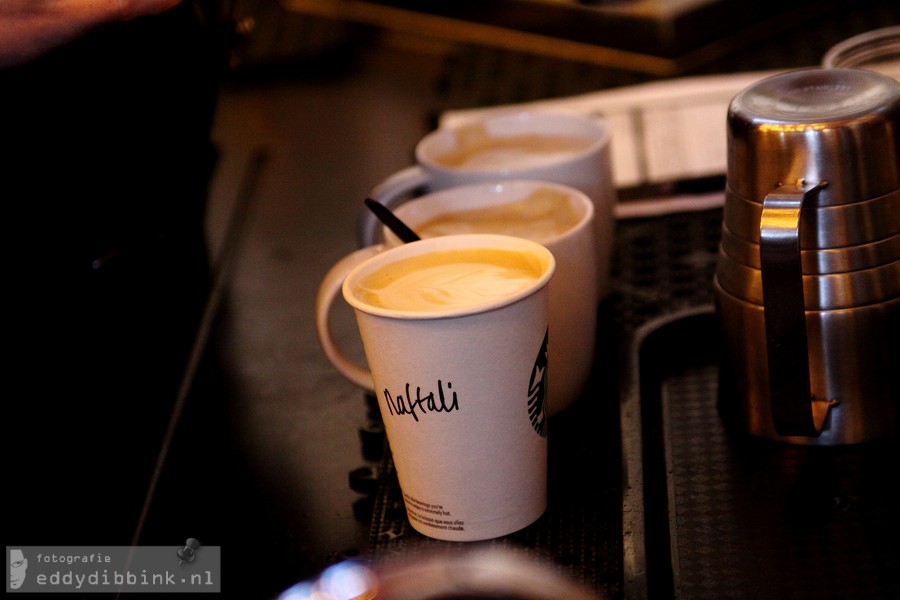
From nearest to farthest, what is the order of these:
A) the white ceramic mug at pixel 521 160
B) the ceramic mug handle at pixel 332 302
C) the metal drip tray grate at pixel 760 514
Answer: the metal drip tray grate at pixel 760 514
the ceramic mug handle at pixel 332 302
the white ceramic mug at pixel 521 160

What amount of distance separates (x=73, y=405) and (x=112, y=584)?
0.17 metres

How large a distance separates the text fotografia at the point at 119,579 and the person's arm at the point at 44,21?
0.30 meters

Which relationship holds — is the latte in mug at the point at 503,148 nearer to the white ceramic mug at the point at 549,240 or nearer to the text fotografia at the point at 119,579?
the white ceramic mug at the point at 549,240

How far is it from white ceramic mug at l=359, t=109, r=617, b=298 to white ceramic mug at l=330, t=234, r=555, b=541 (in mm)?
150

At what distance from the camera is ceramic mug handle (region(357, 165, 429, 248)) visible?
71 cm

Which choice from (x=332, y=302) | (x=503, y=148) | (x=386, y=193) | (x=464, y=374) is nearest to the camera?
(x=464, y=374)

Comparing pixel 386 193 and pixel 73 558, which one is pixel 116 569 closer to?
pixel 73 558

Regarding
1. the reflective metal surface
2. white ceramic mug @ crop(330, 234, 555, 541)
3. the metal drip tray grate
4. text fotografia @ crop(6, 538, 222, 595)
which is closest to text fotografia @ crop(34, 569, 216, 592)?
text fotografia @ crop(6, 538, 222, 595)

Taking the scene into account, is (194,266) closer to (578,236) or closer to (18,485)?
(18,485)

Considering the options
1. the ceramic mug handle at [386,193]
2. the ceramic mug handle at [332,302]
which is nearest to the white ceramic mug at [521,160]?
the ceramic mug handle at [386,193]

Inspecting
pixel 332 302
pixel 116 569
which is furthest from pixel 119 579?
pixel 332 302

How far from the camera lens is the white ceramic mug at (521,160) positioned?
0.70m

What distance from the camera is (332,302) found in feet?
1.96

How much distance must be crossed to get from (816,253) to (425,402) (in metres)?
0.21
